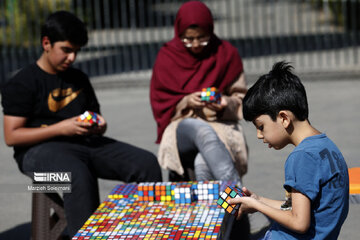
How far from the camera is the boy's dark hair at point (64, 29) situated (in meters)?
4.08

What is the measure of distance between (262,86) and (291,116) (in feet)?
0.59

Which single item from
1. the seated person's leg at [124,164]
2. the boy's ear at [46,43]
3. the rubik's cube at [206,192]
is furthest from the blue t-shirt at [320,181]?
the boy's ear at [46,43]

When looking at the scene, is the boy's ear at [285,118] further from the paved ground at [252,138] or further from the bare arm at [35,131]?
the paved ground at [252,138]

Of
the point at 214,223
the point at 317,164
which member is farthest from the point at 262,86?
the point at 214,223

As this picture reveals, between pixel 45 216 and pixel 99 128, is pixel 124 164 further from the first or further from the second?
pixel 45 216

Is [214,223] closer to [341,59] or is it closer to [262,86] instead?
[262,86]

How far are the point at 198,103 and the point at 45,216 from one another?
1.25 metres

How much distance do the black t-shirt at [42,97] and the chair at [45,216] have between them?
0.31 m

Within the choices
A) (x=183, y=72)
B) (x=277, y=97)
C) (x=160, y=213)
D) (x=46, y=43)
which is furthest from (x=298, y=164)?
(x=183, y=72)

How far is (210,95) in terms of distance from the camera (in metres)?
4.37

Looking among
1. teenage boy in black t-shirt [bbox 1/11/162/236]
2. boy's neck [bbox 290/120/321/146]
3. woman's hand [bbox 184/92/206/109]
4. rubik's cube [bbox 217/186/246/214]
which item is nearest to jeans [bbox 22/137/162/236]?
teenage boy in black t-shirt [bbox 1/11/162/236]

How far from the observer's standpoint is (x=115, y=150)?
4.23 metres

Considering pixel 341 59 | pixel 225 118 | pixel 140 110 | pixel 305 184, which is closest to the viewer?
pixel 305 184

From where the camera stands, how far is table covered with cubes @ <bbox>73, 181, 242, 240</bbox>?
9.99 ft
